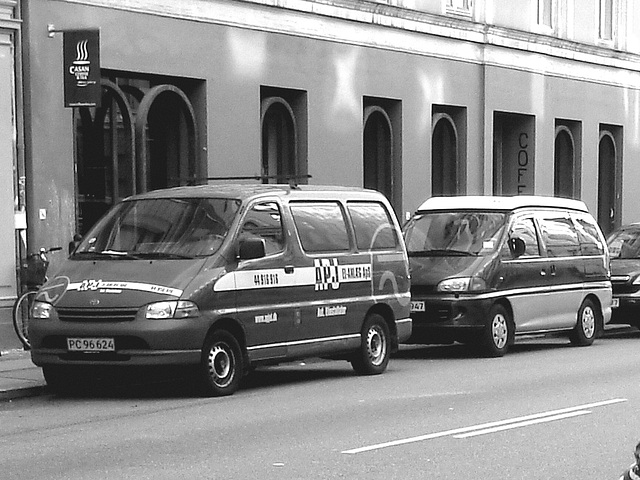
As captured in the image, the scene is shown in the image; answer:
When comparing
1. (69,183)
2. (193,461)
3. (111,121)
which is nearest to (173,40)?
(111,121)

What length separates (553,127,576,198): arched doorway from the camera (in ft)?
107

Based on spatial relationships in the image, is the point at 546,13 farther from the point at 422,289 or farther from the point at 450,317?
the point at 450,317

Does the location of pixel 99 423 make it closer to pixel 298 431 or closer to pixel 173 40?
pixel 298 431

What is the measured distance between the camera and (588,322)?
20641 mm

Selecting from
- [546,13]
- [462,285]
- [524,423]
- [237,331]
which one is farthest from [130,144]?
[546,13]

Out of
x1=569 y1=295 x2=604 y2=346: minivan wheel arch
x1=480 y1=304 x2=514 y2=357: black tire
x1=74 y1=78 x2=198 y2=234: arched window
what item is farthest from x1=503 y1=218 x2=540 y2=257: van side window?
x1=74 y1=78 x2=198 y2=234: arched window

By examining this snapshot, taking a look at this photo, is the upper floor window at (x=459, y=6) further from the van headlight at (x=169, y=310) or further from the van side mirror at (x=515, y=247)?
the van headlight at (x=169, y=310)

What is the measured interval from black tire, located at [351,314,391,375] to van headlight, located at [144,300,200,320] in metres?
3.03

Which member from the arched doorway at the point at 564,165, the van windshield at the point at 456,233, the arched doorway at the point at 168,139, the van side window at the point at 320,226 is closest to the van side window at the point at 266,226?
the van side window at the point at 320,226

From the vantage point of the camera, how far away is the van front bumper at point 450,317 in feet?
59.0

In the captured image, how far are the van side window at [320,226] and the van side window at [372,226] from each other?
0.26 metres

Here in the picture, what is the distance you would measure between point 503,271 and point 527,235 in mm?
1015

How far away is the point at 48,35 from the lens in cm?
1870

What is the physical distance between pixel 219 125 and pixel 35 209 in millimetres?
4258
